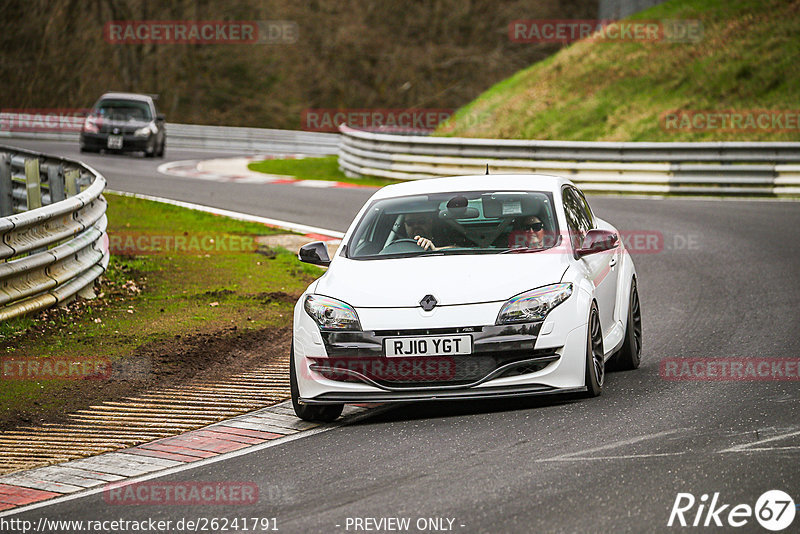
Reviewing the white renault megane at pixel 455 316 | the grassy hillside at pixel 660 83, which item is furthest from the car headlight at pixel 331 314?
the grassy hillside at pixel 660 83

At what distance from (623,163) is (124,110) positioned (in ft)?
49.6

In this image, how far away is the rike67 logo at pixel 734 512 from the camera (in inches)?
193

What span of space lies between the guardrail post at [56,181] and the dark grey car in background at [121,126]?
52.6 ft

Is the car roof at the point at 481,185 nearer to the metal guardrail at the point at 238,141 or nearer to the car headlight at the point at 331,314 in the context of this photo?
the car headlight at the point at 331,314

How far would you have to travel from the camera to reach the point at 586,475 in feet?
18.7

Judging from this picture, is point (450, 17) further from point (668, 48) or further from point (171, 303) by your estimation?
point (171, 303)

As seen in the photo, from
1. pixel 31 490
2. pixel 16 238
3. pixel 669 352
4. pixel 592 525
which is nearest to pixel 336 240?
pixel 16 238

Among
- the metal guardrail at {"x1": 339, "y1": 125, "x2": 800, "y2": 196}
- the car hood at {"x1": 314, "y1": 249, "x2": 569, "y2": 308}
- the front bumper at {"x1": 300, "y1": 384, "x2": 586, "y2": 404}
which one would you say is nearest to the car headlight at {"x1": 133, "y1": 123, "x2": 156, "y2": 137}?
the metal guardrail at {"x1": 339, "y1": 125, "x2": 800, "y2": 196}

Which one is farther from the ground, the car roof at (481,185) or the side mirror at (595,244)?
the car roof at (481,185)

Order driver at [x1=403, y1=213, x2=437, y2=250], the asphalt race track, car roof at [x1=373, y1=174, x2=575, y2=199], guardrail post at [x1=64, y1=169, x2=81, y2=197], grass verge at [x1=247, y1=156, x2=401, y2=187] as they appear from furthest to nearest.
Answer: grass verge at [x1=247, y1=156, x2=401, y2=187] → guardrail post at [x1=64, y1=169, x2=81, y2=197] → car roof at [x1=373, y1=174, x2=575, y2=199] → driver at [x1=403, y1=213, x2=437, y2=250] → the asphalt race track

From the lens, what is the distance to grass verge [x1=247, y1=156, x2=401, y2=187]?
26.8 metres

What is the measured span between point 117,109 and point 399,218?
82.6 ft

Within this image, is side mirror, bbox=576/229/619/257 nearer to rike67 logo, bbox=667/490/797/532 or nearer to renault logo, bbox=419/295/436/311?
renault logo, bbox=419/295/436/311

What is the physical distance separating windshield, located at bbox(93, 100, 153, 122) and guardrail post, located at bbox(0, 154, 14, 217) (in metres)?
16.1
